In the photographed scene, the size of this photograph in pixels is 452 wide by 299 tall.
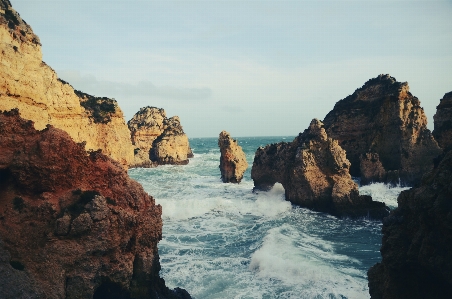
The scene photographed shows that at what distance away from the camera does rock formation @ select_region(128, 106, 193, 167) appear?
83.8m

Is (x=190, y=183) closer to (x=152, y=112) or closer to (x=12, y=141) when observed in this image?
(x=12, y=141)

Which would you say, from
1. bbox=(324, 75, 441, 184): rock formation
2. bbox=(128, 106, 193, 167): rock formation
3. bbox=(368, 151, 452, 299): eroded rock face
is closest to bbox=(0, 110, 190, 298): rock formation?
bbox=(368, 151, 452, 299): eroded rock face

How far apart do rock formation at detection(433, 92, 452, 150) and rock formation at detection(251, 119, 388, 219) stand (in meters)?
19.8

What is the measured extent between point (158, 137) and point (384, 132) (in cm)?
5939

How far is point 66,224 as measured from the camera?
1087 centimetres

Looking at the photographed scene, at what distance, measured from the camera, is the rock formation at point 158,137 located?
8381 centimetres

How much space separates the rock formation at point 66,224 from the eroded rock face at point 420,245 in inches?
339

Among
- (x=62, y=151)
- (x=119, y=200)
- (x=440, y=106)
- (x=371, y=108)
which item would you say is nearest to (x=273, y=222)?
(x=119, y=200)

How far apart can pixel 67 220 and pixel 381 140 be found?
41.9 meters

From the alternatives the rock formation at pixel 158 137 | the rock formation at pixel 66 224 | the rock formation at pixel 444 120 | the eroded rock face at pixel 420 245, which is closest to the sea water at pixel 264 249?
the rock formation at pixel 66 224

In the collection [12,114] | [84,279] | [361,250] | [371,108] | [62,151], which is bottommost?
[361,250]

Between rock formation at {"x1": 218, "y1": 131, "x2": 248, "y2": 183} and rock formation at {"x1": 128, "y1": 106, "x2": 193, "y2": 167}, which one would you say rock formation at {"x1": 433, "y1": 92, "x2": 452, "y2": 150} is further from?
rock formation at {"x1": 128, "y1": 106, "x2": 193, "y2": 167}

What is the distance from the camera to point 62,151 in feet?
39.8

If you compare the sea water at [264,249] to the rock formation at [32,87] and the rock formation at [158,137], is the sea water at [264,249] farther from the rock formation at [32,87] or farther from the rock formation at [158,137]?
the rock formation at [158,137]
